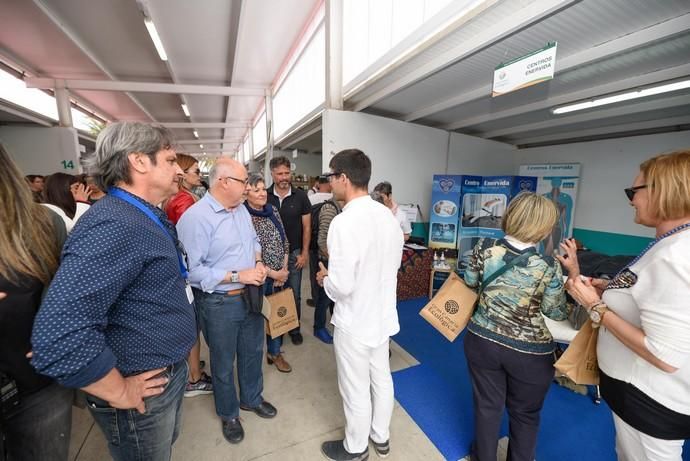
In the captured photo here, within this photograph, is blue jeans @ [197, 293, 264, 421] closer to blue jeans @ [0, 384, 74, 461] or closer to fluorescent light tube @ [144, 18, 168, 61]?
blue jeans @ [0, 384, 74, 461]

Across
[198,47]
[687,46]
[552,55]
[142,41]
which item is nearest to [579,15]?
[552,55]

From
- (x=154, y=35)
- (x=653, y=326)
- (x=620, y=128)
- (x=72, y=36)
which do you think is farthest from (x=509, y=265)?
(x=72, y=36)

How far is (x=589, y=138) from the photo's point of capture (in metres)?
4.72

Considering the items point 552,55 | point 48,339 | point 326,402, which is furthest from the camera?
point 326,402

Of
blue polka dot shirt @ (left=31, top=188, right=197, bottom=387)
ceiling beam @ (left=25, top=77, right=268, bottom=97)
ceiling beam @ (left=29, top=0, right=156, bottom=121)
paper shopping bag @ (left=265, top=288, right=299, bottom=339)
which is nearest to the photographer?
blue polka dot shirt @ (left=31, top=188, right=197, bottom=387)

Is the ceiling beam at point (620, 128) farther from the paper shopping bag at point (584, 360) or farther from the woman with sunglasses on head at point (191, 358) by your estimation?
the woman with sunglasses on head at point (191, 358)

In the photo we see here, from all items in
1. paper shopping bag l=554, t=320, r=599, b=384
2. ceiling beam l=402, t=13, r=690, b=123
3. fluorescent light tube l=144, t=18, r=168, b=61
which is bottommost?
paper shopping bag l=554, t=320, r=599, b=384

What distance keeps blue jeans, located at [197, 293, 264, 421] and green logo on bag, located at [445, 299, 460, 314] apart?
118cm

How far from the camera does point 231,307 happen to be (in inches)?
64.7

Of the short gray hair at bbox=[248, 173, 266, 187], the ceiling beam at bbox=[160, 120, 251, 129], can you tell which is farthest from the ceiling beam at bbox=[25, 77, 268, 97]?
the short gray hair at bbox=[248, 173, 266, 187]

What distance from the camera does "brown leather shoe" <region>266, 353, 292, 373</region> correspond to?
247 cm

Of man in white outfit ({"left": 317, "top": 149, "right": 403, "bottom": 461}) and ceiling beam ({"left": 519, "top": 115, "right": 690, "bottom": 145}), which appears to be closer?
man in white outfit ({"left": 317, "top": 149, "right": 403, "bottom": 461})

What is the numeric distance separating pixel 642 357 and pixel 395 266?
969 mm

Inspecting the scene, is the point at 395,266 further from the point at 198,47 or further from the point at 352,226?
the point at 198,47
